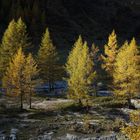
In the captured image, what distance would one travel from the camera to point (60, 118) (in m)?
56.5

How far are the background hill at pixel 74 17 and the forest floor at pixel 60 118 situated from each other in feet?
222

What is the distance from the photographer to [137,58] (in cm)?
6744

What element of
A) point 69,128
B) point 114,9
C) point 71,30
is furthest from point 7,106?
point 114,9

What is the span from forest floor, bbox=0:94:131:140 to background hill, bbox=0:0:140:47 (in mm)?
67799

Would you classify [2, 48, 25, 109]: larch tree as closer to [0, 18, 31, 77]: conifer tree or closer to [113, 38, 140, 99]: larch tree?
[0, 18, 31, 77]: conifer tree

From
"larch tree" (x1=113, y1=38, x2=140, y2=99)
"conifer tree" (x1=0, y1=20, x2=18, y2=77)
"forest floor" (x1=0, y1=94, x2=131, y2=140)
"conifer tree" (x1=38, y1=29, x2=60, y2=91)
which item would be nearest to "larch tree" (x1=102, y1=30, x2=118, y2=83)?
"forest floor" (x1=0, y1=94, x2=131, y2=140)

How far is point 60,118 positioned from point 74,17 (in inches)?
4155

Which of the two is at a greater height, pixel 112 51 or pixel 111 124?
pixel 112 51

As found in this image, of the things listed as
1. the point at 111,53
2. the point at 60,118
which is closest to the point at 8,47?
the point at 111,53

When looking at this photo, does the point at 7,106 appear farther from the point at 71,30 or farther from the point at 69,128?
the point at 71,30

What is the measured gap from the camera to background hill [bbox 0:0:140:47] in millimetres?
139750

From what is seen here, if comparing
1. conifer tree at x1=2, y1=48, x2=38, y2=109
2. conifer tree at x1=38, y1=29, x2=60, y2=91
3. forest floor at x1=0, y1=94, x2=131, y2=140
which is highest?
conifer tree at x1=38, y1=29, x2=60, y2=91

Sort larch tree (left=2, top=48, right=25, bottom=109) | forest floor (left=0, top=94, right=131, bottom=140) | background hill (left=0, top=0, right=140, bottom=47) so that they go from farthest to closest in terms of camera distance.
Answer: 1. background hill (left=0, top=0, right=140, bottom=47)
2. larch tree (left=2, top=48, right=25, bottom=109)
3. forest floor (left=0, top=94, right=131, bottom=140)

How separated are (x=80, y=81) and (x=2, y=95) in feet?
59.4
